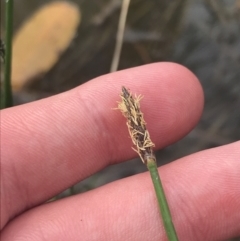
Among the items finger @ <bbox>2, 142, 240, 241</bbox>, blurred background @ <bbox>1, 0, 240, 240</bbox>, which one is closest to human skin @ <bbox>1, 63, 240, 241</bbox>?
finger @ <bbox>2, 142, 240, 241</bbox>

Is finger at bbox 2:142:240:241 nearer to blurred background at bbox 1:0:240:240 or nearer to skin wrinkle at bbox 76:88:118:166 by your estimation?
skin wrinkle at bbox 76:88:118:166

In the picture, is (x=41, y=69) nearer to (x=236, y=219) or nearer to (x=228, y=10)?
(x=228, y=10)

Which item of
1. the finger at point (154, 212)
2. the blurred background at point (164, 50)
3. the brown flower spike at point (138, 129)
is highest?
the blurred background at point (164, 50)

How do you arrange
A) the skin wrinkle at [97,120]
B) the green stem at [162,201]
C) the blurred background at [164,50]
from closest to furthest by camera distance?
the green stem at [162,201] → the skin wrinkle at [97,120] → the blurred background at [164,50]

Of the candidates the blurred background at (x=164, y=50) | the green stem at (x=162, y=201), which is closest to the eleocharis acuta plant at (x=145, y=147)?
the green stem at (x=162, y=201)

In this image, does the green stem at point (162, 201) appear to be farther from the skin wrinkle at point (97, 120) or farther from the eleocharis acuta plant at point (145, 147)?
the skin wrinkle at point (97, 120)

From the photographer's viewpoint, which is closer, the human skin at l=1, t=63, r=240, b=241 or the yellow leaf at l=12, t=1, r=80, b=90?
the human skin at l=1, t=63, r=240, b=241

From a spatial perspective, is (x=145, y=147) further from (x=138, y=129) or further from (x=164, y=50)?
(x=164, y=50)
